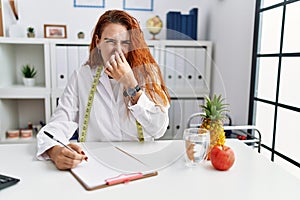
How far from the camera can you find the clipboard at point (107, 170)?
77cm

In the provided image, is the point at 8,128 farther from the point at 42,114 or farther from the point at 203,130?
the point at 203,130

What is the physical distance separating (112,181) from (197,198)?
0.23 metres

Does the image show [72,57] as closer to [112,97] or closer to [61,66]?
[61,66]

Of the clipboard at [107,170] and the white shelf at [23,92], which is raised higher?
the white shelf at [23,92]

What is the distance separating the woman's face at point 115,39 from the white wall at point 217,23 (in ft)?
3.48

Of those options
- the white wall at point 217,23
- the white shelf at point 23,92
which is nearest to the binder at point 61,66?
the white shelf at point 23,92

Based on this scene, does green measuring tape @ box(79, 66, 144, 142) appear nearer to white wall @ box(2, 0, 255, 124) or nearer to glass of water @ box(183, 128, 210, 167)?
glass of water @ box(183, 128, 210, 167)

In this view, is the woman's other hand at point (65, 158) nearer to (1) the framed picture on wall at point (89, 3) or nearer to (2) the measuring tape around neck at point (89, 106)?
(2) the measuring tape around neck at point (89, 106)

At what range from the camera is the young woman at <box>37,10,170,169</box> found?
0.99m

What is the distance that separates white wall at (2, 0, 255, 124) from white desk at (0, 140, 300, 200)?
114 cm

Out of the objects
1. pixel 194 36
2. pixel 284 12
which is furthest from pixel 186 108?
pixel 194 36

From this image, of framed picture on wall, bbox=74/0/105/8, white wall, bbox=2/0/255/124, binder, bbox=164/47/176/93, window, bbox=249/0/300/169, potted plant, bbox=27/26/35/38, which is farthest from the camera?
framed picture on wall, bbox=74/0/105/8

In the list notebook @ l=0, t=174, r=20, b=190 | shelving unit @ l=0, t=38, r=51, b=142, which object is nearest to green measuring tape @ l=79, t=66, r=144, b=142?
notebook @ l=0, t=174, r=20, b=190

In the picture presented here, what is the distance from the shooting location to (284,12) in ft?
5.24
